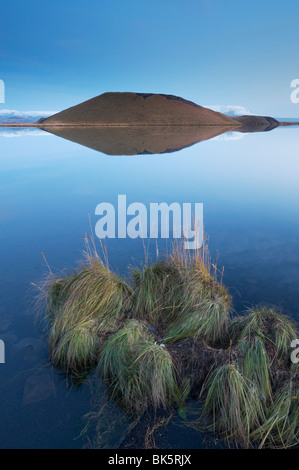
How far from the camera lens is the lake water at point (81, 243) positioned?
148 inches

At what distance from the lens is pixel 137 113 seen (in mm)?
172125

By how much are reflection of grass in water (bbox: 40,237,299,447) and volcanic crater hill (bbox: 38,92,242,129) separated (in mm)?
162708

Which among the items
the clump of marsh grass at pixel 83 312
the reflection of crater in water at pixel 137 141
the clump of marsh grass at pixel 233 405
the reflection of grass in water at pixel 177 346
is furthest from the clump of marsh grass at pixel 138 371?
the reflection of crater in water at pixel 137 141

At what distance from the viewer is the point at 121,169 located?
Result: 84.0 feet

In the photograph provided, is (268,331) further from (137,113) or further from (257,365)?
(137,113)

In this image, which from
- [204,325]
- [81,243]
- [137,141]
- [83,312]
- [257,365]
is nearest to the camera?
[257,365]

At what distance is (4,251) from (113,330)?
230 inches

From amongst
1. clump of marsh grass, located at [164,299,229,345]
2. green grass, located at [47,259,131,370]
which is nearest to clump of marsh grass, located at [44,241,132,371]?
green grass, located at [47,259,131,370]

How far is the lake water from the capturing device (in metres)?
3.75

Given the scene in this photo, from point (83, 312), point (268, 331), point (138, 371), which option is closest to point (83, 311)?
point (83, 312)

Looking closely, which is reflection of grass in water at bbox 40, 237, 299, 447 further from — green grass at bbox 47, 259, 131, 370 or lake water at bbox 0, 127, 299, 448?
lake water at bbox 0, 127, 299, 448

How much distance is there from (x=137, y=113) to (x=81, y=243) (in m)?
176

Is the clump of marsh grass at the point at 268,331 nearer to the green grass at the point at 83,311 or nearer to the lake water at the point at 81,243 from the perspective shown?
the lake water at the point at 81,243
